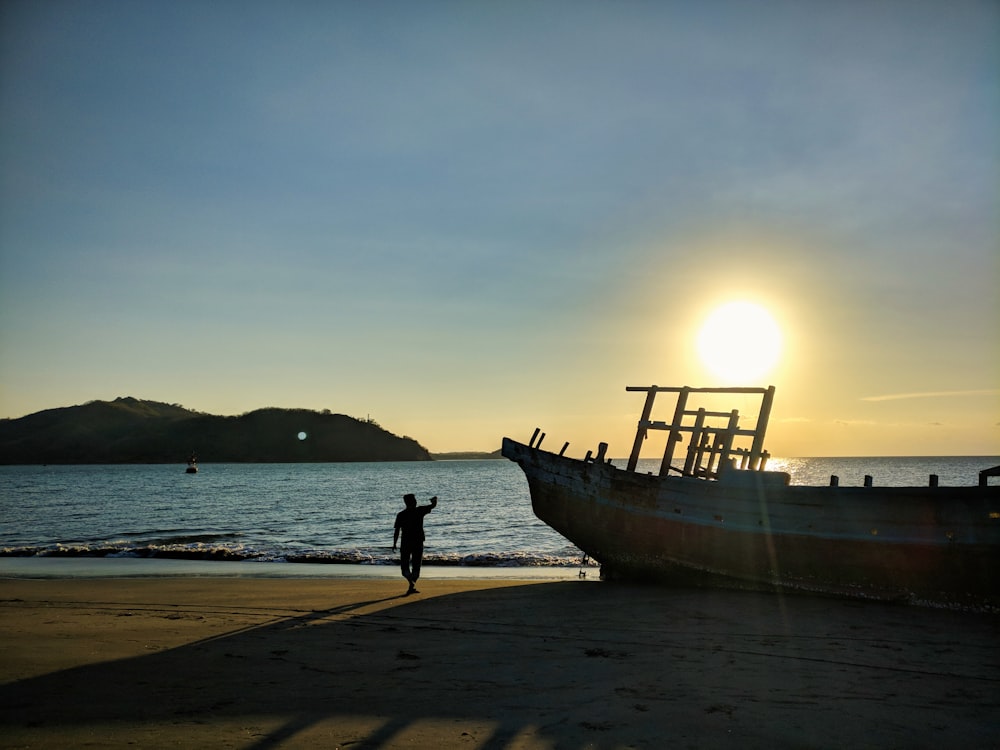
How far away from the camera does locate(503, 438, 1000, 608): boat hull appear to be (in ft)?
34.9

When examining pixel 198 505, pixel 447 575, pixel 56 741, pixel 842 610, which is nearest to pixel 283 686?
pixel 56 741

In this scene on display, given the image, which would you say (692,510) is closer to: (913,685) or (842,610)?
(842,610)

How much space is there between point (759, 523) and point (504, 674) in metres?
6.86

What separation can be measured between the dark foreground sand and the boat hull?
54cm

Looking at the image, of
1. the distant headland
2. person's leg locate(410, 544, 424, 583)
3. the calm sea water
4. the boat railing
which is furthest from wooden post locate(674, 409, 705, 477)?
the distant headland

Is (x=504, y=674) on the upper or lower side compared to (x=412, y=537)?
lower

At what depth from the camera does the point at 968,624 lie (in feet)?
32.3

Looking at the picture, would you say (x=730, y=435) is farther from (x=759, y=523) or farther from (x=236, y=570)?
(x=236, y=570)

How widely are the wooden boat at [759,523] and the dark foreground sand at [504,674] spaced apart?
560mm

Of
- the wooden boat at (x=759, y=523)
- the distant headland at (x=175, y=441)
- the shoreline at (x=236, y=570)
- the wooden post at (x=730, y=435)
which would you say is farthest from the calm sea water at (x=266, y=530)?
the distant headland at (x=175, y=441)

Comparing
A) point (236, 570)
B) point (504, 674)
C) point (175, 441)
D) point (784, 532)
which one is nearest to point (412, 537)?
point (784, 532)

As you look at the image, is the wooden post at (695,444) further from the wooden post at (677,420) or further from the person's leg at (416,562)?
the person's leg at (416,562)

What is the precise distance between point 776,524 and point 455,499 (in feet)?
163

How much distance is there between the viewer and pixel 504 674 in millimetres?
7195
